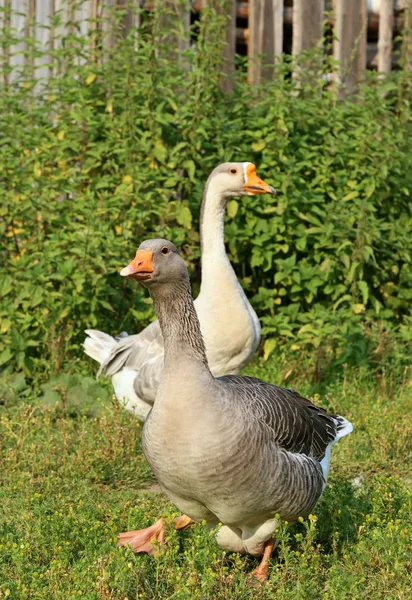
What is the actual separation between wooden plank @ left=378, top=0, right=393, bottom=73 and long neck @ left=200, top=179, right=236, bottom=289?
379 cm

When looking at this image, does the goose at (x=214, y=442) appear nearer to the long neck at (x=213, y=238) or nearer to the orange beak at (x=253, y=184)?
the long neck at (x=213, y=238)

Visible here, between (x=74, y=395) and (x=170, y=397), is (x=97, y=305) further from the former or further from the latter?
(x=170, y=397)

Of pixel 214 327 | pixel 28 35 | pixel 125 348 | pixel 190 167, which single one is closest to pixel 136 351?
pixel 125 348

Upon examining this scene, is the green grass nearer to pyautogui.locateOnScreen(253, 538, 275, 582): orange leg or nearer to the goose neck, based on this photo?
pyautogui.locateOnScreen(253, 538, 275, 582): orange leg

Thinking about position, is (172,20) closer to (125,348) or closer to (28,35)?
(28,35)

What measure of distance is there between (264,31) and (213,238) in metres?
3.45

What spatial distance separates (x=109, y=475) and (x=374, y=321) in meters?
3.56

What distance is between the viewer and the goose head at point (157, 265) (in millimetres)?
4113

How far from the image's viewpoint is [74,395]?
7.28 metres

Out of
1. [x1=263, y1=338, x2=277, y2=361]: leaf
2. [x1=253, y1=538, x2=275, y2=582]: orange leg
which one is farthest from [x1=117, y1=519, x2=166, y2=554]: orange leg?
[x1=263, y1=338, x2=277, y2=361]: leaf

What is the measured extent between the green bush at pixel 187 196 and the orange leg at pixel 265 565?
10.6 ft

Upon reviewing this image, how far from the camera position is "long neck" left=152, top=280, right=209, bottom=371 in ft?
14.0

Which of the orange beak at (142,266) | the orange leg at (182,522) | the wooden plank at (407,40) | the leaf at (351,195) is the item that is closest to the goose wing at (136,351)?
the orange leg at (182,522)

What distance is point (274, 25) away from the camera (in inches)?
361
